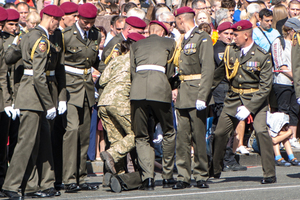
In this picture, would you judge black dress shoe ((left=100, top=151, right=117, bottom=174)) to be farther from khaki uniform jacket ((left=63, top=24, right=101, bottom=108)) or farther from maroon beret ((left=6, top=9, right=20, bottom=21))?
maroon beret ((left=6, top=9, right=20, bottom=21))

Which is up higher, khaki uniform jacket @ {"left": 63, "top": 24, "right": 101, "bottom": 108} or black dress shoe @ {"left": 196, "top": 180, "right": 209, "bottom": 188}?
khaki uniform jacket @ {"left": 63, "top": 24, "right": 101, "bottom": 108}

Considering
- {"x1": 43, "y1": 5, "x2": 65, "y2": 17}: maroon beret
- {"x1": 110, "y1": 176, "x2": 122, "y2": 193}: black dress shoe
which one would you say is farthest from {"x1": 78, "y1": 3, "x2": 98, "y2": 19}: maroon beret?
{"x1": 110, "y1": 176, "x2": 122, "y2": 193}: black dress shoe

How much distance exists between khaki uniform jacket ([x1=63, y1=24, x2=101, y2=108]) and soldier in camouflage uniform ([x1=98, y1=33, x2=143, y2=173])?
0.79 feet

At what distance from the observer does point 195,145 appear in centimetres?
797

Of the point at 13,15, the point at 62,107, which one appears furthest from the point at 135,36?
the point at 13,15

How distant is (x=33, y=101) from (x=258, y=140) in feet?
10.1

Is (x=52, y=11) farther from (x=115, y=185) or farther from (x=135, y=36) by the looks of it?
(x=115, y=185)

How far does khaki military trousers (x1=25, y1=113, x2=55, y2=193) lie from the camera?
24.8ft

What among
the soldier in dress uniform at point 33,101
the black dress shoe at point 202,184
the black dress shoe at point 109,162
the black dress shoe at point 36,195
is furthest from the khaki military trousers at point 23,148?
the black dress shoe at point 202,184

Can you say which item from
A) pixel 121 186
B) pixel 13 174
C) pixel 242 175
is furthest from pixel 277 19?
pixel 13 174

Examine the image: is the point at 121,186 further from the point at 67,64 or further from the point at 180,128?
the point at 67,64

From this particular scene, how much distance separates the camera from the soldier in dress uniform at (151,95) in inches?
306

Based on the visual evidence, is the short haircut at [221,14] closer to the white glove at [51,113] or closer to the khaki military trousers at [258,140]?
the khaki military trousers at [258,140]

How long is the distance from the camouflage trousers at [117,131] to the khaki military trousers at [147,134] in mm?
167
